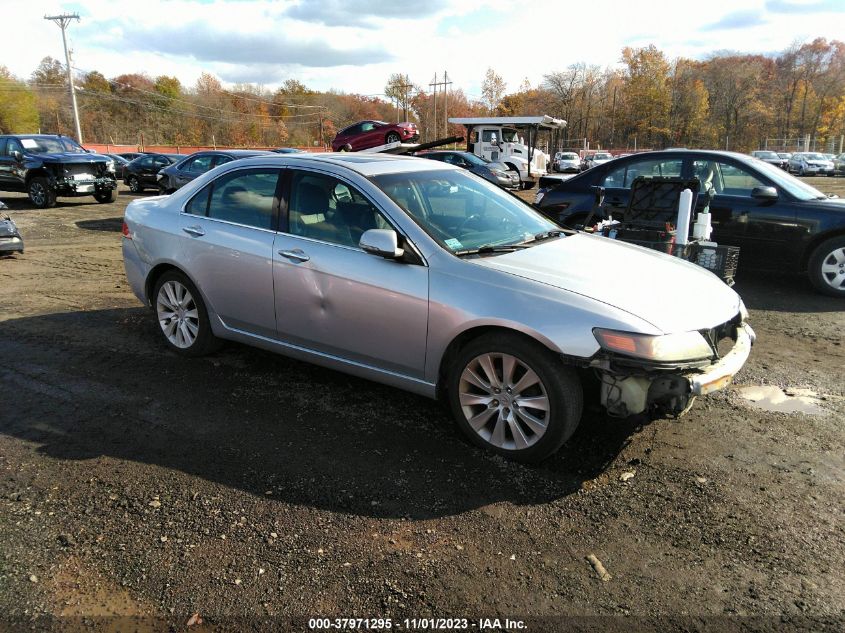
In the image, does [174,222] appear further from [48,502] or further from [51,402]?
[48,502]

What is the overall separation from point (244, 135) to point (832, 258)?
258ft

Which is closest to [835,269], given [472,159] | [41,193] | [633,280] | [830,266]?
[830,266]

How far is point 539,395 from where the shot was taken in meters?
3.40

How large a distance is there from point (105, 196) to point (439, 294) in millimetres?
17005

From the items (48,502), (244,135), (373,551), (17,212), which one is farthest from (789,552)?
(244,135)

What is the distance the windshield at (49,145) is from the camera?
53.7ft

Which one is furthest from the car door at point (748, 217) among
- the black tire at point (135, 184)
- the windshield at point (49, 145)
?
the black tire at point (135, 184)

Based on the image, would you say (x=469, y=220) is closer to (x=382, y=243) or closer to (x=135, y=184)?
(x=382, y=243)

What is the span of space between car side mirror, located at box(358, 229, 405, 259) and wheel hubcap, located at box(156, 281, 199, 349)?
6.55 ft

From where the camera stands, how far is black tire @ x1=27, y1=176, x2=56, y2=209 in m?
16.2

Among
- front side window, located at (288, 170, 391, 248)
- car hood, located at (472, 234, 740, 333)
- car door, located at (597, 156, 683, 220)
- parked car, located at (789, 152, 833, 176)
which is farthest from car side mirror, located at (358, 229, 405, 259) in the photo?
parked car, located at (789, 152, 833, 176)

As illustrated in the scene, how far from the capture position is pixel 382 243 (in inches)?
146

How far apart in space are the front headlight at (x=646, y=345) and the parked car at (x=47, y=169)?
16774mm

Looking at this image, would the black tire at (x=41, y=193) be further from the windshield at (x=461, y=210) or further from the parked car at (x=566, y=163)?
the parked car at (x=566, y=163)
